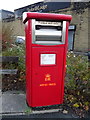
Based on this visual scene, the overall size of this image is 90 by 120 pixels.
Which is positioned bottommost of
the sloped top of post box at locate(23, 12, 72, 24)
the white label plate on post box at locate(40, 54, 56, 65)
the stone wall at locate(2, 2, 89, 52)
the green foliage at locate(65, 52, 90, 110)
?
the green foliage at locate(65, 52, 90, 110)

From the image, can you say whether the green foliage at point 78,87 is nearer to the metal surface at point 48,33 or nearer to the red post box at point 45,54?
the red post box at point 45,54

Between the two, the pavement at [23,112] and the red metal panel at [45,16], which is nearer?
the red metal panel at [45,16]

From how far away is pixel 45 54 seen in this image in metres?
2.28

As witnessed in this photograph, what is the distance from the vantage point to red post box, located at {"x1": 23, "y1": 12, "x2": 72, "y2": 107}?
218 cm

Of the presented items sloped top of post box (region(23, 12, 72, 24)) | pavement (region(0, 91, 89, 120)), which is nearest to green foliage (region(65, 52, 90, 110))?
pavement (region(0, 91, 89, 120))

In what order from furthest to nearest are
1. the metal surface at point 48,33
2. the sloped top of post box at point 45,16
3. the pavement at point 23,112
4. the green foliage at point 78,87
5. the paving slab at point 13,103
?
the green foliage at point 78,87, the paving slab at point 13,103, the pavement at point 23,112, the metal surface at point 48,33, the sloped top of post box at point 45,16

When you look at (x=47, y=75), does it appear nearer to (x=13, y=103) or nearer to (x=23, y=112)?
→ (x=23, y=112)

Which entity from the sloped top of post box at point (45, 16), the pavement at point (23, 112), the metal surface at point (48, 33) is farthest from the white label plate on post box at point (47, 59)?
the pavement at point (23, 112)

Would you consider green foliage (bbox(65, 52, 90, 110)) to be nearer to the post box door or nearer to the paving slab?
the post box door

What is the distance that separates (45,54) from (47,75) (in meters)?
0.40

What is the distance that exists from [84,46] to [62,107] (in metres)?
12.0

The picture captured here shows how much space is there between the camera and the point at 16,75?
155 inches

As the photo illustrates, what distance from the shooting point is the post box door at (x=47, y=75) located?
7.49ft

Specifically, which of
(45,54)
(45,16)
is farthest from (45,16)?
(45,54)
